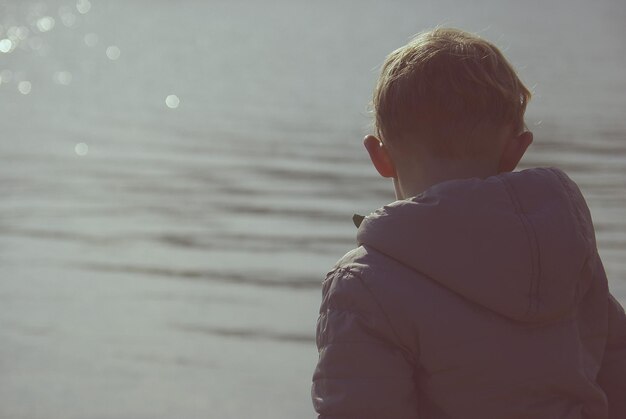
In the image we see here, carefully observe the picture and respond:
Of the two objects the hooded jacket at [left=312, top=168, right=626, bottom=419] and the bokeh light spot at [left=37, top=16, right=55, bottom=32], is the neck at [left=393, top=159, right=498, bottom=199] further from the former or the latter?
the bokeh light spot at [left=37, top=16, right=55, bottom=32]

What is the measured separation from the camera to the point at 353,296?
2568 millimetres

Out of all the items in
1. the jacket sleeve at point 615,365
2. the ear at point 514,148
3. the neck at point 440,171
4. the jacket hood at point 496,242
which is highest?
the ear at point 514,148

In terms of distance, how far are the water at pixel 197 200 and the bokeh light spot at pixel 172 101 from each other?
0.07 m

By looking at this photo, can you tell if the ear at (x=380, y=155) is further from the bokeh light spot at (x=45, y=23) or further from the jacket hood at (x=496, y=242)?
the bokeh light spot at (x=45, y=23)

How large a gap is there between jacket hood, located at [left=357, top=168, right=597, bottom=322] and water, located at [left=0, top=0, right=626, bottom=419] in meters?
2.74

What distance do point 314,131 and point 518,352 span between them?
906 centimetres

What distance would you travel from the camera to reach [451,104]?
266cm

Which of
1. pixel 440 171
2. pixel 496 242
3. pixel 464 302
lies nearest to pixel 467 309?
pixel 464 302

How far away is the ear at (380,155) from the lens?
2.79 meters

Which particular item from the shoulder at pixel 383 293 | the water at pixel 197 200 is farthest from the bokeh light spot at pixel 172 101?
the shoulder at pixel 383 293

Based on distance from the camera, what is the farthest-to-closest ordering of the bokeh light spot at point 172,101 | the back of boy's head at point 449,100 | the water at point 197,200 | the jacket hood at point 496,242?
the bokeh light spot at point 172,101
the water at point 197,200
the back of boy's head at point 449,100
the jacket hood at point 496,242

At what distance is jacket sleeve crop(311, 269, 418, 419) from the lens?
255 centimetres

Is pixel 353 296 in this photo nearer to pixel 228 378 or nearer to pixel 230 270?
pixel 228 378

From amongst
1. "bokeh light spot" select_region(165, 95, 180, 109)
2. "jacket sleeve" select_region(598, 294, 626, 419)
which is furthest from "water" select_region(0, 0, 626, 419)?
"jacket sleeve" select_region(598, 294, 626, 419)
